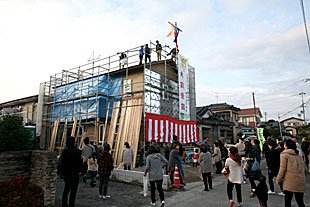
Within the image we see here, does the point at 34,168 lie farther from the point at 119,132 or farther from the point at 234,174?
the point at 119,132

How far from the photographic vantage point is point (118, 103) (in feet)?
43.1

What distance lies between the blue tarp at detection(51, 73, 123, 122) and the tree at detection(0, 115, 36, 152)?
6.81m

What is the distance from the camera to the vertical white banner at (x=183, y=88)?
14547 mm

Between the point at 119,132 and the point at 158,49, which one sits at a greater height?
the point at 158,49

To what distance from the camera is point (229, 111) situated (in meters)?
31.6

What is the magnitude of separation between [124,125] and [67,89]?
7320 millimetres

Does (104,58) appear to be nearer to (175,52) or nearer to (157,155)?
(175,52)

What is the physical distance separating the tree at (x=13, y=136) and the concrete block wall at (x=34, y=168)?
39.2 inches

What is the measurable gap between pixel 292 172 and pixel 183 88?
11.0 meters

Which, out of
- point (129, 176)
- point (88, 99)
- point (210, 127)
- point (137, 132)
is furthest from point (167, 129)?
point (210, 127)

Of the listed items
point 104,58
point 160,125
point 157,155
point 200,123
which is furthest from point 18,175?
point 200,123

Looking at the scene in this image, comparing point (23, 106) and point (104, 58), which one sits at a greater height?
point (104, 58)

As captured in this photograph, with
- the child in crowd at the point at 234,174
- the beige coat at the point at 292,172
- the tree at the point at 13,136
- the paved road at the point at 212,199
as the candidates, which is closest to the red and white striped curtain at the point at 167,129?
the paved road at the point at 212,199

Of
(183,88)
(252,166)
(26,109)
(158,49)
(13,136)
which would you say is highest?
(158,49)
